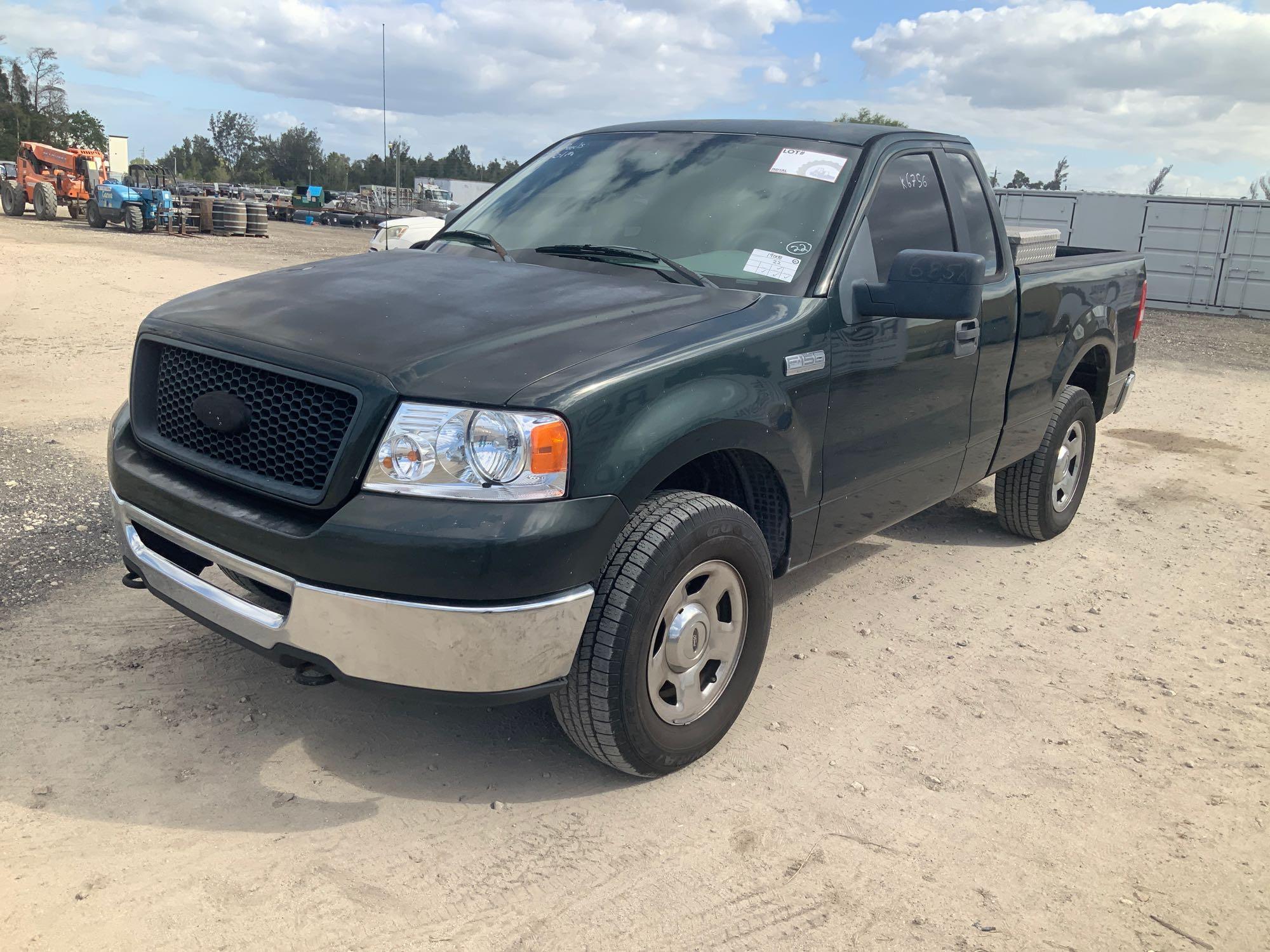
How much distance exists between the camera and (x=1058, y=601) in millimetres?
4801

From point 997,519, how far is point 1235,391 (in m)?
7.65

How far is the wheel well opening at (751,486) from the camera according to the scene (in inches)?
129

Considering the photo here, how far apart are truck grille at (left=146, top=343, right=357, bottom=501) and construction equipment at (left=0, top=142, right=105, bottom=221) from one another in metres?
38.3

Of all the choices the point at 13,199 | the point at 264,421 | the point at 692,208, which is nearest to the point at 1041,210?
the point at 692,208

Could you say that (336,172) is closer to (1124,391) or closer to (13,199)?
(13,199)

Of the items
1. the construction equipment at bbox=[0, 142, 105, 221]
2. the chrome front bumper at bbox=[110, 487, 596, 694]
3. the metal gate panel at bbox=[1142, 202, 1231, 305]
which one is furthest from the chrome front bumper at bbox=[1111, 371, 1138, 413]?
the construction equipment at bbox=[0, 142, 105, 221]

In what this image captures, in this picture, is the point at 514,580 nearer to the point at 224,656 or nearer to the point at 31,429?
the point at 224,656

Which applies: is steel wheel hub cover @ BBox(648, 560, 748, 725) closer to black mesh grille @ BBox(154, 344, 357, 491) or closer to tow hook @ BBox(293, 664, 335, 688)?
tow hook @ BBox(293, 664, 335, 688)

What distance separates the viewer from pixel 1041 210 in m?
23.2

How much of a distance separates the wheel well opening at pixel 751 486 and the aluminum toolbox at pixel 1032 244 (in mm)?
2178

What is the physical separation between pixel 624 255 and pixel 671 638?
141 cm

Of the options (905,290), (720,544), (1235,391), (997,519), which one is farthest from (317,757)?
(1235,391)

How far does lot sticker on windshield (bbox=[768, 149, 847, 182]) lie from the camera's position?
3783 millimetres

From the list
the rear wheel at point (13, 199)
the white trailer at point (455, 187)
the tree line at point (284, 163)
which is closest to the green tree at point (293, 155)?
the tree line at point (284, 163)
